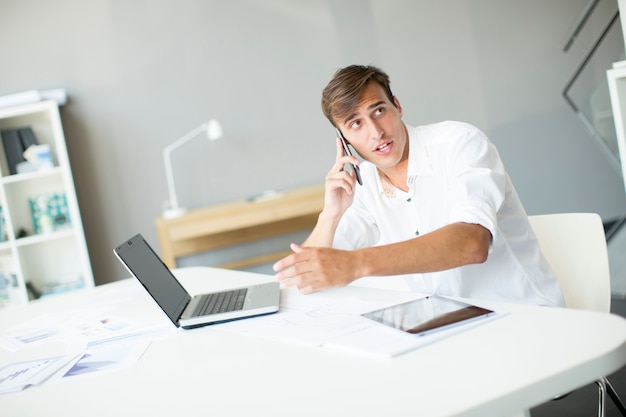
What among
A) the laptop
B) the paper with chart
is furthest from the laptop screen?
the paper with chart

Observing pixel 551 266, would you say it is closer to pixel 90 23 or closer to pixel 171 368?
pixel 171 368

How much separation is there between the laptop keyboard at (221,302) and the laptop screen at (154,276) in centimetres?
5

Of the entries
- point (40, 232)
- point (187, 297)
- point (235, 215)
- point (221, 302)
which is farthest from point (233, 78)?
point (221, 302)

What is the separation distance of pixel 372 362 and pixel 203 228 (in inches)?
117

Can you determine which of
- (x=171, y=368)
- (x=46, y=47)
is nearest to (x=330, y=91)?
(x=171, y=368)

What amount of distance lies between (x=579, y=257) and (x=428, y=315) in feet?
2.10

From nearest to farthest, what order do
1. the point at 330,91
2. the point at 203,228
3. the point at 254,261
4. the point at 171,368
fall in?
the point at 171,368, the point at 330,91, the point at 203,228, the point at 254,261

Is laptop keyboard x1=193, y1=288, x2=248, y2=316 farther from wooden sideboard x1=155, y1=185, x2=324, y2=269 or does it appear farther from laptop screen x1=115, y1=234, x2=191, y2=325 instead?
wooden sideboard x1=155, y1=185, x2=324, y2=269

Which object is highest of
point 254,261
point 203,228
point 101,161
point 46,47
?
point 46,47

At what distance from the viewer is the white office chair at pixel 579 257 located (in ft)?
5.26

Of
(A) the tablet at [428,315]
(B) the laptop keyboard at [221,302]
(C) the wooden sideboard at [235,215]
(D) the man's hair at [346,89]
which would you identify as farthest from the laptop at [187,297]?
(C) the wooden sideboard at [235,215]

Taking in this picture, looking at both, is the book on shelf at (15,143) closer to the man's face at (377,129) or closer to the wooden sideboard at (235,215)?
the wooden sideboard at (235,215)

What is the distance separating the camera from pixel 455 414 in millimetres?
822

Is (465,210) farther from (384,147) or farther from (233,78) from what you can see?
(233,78)
